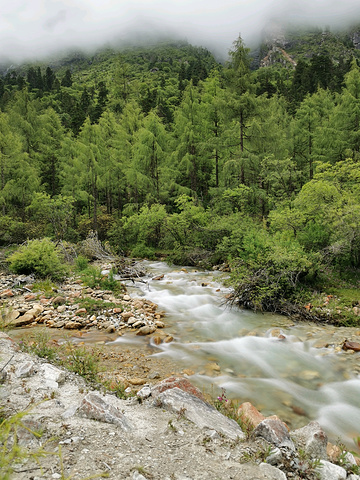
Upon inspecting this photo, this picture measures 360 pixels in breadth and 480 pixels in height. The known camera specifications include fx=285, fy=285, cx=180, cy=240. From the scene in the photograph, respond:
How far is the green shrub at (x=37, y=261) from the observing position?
11703 mm

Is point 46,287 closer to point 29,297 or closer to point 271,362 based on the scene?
point 29,297

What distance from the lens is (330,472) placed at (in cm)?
270

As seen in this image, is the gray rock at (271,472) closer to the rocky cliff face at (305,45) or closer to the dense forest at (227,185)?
the dense forest at (227,185)

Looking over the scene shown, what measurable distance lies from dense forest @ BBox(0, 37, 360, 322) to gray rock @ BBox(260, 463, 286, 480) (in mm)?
6067

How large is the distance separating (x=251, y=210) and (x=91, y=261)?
10586 millimetres

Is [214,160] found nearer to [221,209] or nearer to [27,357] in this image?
[221,209]

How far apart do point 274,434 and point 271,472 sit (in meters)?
0.47

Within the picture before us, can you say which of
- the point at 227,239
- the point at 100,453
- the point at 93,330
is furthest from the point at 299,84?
the point at 100,453

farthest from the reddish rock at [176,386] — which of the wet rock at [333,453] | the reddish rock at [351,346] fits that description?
the reddish rock at [351,346]

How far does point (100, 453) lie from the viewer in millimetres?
2533

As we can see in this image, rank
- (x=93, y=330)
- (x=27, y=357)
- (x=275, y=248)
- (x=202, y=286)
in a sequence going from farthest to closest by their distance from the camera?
(x=202, y=286) → (x=275, y=248) → (x=93, y=330) → (x=27, y=357)

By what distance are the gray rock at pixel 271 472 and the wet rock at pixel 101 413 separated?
1.37 metres

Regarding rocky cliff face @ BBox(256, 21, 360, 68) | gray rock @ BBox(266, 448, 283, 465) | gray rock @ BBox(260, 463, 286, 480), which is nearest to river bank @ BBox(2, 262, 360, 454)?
gray rock @ BBox(266, 448, 283, 465)

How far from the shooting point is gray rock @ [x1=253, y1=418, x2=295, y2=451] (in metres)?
2.96
